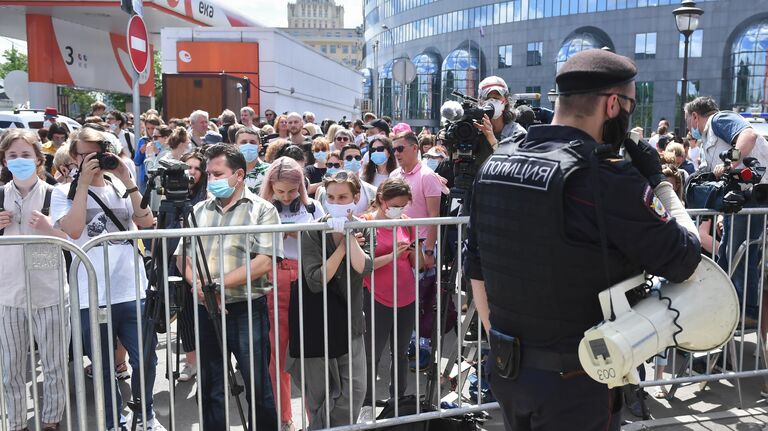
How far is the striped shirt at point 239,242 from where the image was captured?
370cm

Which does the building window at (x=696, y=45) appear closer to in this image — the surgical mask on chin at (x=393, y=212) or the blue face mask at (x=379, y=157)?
the blue face mask at (x=379, y=157)

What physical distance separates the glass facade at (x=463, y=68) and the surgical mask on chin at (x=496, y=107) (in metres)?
58.4

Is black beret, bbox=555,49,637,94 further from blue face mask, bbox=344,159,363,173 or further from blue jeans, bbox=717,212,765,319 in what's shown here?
blue face mask, bbox=344,159,363,173

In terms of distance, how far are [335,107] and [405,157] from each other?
28397mm

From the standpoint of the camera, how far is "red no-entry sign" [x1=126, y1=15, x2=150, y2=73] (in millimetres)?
6398

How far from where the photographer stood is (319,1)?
622ft

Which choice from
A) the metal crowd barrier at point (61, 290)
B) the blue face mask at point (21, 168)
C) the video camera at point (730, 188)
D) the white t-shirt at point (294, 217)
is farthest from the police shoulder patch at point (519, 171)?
the blue face mask at point (21, 168)

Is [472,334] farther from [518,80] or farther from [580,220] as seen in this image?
[518,80]

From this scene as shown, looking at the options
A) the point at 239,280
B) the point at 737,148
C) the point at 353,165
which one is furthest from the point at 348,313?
the point at 353,165

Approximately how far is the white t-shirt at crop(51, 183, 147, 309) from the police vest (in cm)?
260

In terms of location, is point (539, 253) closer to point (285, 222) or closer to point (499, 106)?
point (499, 106)

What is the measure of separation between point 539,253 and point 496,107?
240 centimetres

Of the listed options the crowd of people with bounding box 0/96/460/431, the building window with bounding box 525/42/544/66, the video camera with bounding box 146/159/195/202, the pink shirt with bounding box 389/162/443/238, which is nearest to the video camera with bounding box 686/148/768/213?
the crowd of people with bounding box 0/96/460/431

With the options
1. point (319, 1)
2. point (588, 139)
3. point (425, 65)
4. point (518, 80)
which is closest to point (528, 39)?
point (518, 80)
